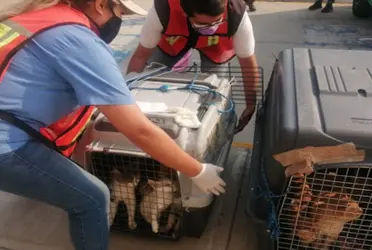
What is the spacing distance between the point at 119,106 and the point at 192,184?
0.60 m

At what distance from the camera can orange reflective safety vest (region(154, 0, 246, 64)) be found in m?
2.25

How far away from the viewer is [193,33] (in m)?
2.37

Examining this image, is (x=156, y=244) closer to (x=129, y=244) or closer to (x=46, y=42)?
(x=129, y=244)

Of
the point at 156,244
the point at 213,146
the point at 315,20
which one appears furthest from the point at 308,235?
the point at 315,20

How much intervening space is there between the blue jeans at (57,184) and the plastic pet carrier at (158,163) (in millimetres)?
233

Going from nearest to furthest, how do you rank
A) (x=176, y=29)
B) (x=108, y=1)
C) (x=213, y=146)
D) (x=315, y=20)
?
1. (x=108, y=1)
2. (x=213, y=146)
3. (x=176, y=29)
4. (x=315, y=20)

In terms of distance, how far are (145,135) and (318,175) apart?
2.30 feet

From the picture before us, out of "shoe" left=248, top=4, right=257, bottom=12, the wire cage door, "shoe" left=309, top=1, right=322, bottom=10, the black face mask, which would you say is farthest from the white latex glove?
"shoe" left=309, top=1, right=322, bottom=10

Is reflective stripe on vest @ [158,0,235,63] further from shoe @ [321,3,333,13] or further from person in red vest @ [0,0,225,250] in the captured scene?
shoe @ [321,3,333,13]

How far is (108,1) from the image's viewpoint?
1398mm

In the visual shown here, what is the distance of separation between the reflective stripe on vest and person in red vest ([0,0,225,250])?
828 mm

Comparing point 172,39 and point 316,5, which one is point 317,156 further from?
point 316,5

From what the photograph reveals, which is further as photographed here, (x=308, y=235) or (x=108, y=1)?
(x=308, y=235)

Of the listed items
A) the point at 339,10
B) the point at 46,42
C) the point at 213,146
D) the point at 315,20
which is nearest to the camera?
the point at 46,42
